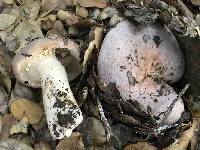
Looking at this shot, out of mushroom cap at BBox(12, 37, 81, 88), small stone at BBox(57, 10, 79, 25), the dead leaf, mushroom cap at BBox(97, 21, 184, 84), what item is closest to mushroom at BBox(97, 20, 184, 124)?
mushroom cap at BBox(97, 21, 184, 84)

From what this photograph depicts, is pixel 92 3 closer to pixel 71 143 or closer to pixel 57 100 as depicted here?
pixel 57 100

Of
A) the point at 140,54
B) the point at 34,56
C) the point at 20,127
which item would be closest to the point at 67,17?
the point at 34,56

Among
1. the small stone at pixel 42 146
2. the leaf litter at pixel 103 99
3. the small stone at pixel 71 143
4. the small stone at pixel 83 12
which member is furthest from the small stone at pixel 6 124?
the small stone at pixel 83 12

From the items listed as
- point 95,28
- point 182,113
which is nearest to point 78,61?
point 95,28

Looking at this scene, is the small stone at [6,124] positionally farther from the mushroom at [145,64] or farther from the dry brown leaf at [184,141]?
the dry brown leaf at [184,141]

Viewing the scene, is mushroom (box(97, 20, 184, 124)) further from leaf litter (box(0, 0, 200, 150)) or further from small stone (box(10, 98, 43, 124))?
small stone (box(10, 98, 43, 124))

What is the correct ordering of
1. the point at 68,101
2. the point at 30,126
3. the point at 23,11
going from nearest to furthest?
the point at 68,101, the point at 30,126, the point at 23,11

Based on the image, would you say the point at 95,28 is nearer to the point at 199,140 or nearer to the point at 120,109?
the point at 120,109
